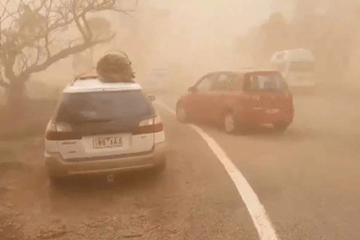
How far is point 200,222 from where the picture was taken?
5.21m

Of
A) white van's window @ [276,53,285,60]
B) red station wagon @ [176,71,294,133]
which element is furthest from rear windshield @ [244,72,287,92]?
white van's window @ [276,53,285,60]

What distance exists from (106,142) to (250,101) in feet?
17.1

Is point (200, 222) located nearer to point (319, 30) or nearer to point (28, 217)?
point (28, 217)

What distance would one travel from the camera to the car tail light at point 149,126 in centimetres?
643

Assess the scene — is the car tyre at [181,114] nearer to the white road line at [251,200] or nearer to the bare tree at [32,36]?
the white road line at [251,200]

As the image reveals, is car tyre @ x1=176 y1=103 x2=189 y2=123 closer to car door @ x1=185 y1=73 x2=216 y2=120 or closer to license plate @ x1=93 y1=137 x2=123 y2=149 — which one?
car door @ x1=185 y1=73 x2=216 y2=120

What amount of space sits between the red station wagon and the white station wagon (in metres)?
4.45

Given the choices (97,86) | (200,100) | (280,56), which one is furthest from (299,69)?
(97,86)

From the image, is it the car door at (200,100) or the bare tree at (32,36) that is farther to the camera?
the bare tree at (32,36)

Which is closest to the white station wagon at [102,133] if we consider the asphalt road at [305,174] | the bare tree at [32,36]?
the asphalt road at [305,174]

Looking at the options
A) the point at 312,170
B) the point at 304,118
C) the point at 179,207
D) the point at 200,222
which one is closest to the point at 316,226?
the point at 200,222

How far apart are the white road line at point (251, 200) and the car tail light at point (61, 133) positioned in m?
2.35

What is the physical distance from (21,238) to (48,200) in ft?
4.22

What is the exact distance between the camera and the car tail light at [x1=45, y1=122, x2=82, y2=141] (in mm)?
6176
